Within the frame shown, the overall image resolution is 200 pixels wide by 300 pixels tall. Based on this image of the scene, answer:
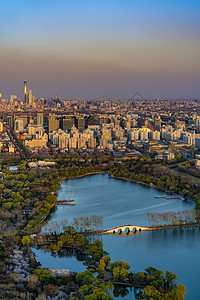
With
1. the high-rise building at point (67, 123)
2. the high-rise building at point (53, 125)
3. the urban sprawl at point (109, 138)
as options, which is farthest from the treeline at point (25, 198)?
the high-rise building at point (67, 123)

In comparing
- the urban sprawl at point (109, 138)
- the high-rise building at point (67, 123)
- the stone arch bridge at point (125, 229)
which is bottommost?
the stone arch bridge at point (125, 229)

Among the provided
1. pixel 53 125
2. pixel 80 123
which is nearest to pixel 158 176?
pixel 53 125

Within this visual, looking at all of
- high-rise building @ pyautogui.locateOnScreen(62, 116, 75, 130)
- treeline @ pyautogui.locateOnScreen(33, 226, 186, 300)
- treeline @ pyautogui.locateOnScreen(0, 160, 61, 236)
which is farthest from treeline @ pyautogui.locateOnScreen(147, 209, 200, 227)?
high-rise building @ pyautogui.locateOnScreen(62, 116, 75, 130)

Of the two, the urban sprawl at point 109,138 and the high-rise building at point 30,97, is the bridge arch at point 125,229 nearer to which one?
the urban sprawl at point 109,138

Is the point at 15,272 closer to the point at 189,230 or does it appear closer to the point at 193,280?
the point at 193,280

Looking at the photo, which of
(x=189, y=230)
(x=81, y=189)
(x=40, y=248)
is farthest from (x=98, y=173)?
(x=40, y=248)

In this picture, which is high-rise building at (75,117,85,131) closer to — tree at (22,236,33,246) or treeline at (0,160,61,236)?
treeline at (0,160,61,236)
